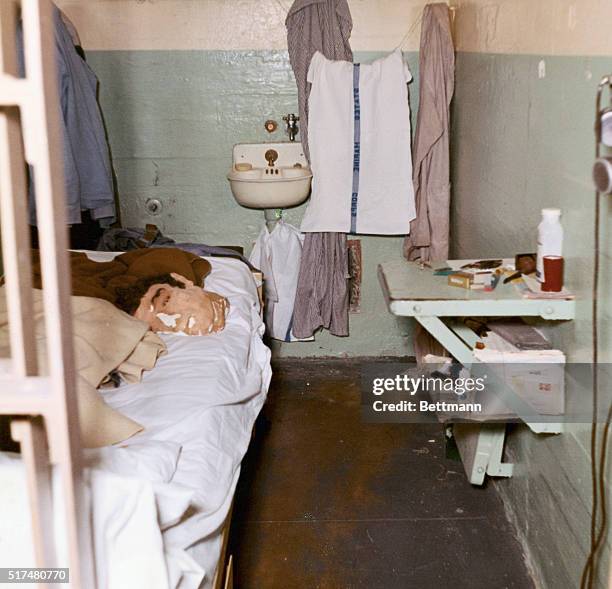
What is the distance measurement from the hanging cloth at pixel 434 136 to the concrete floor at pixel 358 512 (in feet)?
3.32

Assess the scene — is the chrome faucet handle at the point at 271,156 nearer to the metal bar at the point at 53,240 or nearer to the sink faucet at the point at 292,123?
the sink faucet at the point at 292,123

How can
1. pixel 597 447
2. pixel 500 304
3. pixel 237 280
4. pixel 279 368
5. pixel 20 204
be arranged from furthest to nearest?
pixel 279 368
pixel 237 280
pixel 500 304
pixel 597 447
pixel 20 204

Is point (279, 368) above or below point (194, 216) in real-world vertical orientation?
below

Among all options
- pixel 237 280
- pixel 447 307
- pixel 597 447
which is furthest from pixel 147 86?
pixel 597 447

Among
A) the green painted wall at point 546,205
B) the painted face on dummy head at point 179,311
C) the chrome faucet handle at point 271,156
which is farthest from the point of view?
the chrome faucet handle at point 271,156

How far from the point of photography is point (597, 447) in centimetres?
206

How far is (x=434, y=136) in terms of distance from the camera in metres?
4.03

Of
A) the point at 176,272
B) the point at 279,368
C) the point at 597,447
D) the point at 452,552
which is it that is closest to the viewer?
the point at 597,447

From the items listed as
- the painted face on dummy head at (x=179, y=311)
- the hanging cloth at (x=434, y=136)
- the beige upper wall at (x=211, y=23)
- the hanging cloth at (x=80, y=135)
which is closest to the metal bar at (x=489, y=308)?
the painted face on dummy head at (x=179, y=311)

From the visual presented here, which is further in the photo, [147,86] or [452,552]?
[147,86]

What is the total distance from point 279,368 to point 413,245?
1066 millimetres

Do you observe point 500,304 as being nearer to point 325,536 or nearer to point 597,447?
point 597,447

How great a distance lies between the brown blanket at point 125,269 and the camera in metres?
2.95

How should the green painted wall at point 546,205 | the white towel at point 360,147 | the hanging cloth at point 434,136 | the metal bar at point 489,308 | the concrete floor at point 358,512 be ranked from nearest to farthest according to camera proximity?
1. the green painted wall at point 546,205
2. the metal bar at point 489,308
3. the concrete floor at point 358,512
4. the hanging cloth at point 434,136
5. the white towel at point 360,147
